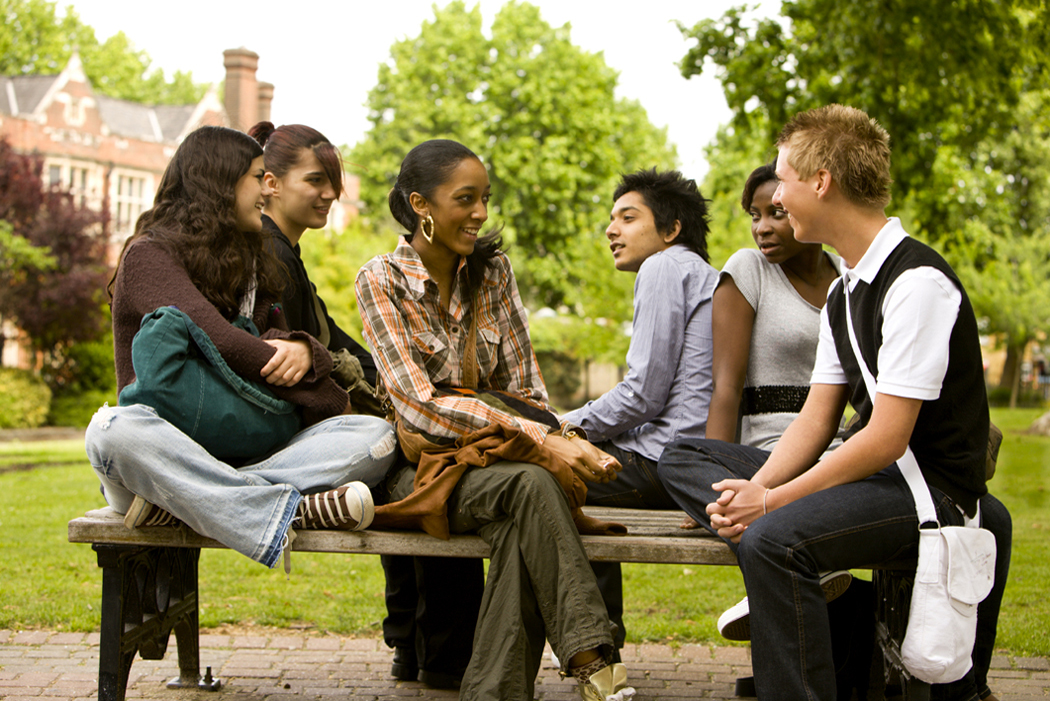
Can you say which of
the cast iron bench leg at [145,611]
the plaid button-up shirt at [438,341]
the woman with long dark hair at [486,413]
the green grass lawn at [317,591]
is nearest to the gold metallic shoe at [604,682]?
the woman with long dark hair at [486,413]

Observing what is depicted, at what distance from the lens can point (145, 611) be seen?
3750 mm

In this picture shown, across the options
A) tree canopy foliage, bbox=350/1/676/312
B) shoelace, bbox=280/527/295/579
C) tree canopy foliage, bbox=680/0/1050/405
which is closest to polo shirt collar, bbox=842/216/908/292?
shoelace, bbox=280/527/295/579

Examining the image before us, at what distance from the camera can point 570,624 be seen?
3039 mm

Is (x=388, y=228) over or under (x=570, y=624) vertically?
over

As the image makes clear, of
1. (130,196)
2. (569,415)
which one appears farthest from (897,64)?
(130,196)

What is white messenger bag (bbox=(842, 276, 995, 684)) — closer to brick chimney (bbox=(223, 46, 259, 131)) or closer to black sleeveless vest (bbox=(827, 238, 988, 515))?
black sleeveless vest (bbox=(827, 238, 988, 515))

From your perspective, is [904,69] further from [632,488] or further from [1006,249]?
[1006,249]

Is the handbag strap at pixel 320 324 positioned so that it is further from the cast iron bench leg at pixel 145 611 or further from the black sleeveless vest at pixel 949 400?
the black sleeveless vest at pixel 949 400

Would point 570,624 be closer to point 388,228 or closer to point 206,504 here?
point 206,504

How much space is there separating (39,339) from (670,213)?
23.9m

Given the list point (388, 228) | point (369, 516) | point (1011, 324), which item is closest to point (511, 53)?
point (388, 228)

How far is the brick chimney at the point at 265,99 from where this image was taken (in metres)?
16.5

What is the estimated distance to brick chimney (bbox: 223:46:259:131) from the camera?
54.6ft

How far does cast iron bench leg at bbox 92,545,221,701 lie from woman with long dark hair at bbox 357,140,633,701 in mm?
1008
